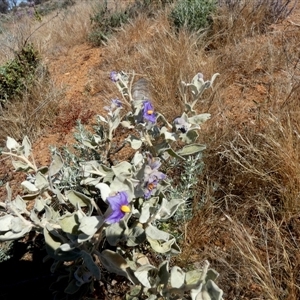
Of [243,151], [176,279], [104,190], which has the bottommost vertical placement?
[243,151]

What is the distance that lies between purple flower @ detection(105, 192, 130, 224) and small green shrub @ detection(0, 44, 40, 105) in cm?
209

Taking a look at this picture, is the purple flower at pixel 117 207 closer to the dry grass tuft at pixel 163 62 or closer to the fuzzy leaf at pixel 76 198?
the fuzzy leaf at pixel 76 198

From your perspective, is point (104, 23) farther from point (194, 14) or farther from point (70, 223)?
point (70, 223)

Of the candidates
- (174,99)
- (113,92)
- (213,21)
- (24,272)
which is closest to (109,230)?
(24,272)

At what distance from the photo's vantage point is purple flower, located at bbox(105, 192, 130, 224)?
76 centimetres

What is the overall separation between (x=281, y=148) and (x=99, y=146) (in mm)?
763

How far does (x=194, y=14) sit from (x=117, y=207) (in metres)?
2.67

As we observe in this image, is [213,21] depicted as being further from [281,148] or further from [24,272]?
[24,272]

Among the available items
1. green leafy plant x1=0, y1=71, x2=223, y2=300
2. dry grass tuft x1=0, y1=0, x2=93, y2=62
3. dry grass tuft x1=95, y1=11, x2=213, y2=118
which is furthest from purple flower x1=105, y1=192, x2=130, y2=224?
dry grass tuft x1=0, y1=0, x2=93, y2=62

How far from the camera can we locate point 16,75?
2.74m

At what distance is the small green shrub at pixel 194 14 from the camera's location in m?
3.00

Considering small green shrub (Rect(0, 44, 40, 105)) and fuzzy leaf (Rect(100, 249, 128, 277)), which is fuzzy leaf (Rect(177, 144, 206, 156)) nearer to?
fuzzy leaf (Rect(100, 249, 128, 277))

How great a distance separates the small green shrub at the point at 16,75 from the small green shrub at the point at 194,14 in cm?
136

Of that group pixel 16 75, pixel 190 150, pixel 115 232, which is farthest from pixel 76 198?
pixel 16 75
